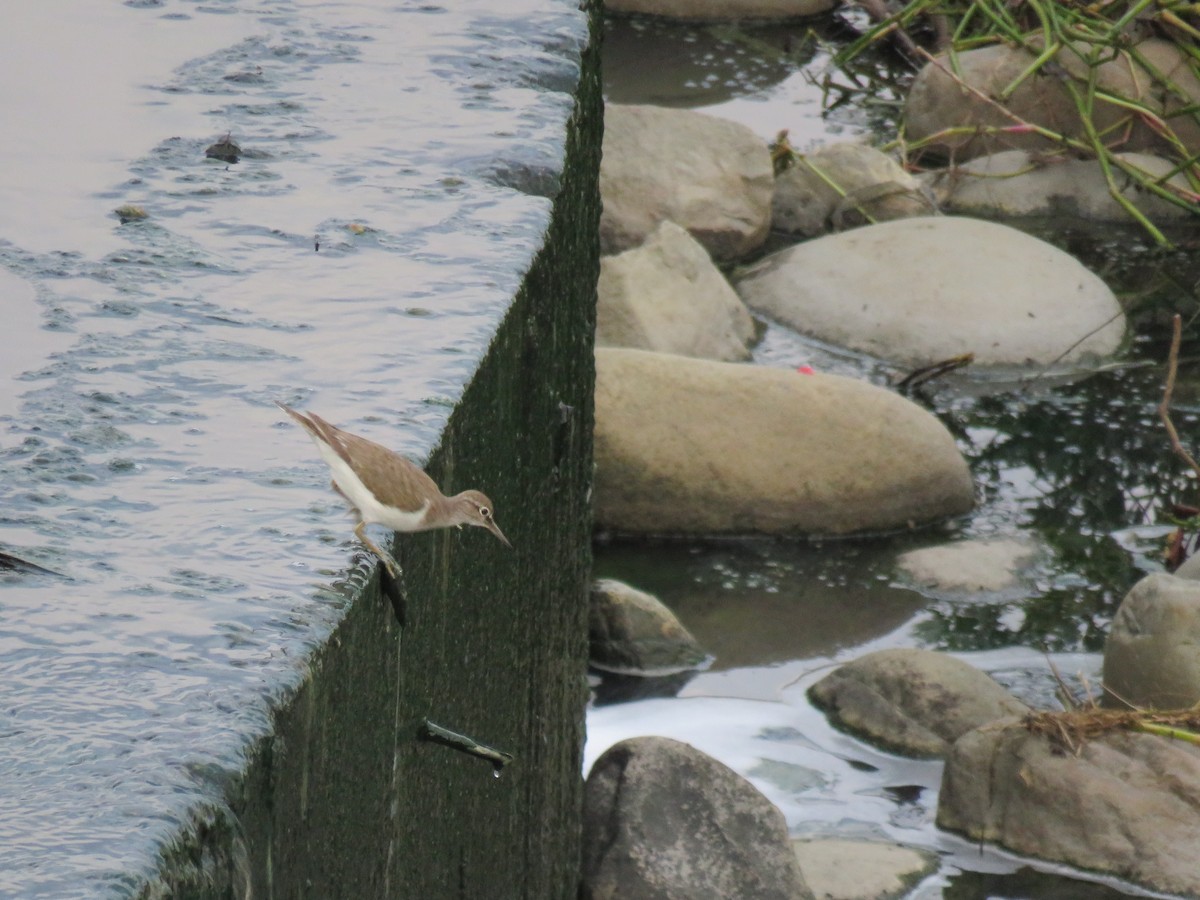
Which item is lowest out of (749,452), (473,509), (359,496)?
(749,452)

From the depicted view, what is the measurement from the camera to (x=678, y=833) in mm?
4852

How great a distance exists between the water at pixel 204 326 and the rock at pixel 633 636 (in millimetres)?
2510

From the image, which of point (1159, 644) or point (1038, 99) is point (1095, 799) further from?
point (1038, 99)

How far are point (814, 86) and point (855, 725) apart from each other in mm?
8539

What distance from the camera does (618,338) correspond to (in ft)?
27.9

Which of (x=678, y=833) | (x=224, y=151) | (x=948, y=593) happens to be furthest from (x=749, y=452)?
(x=224, y=151)

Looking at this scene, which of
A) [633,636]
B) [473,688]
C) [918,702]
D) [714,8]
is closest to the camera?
[473,688]

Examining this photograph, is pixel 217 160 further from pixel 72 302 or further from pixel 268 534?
pixel 268 534

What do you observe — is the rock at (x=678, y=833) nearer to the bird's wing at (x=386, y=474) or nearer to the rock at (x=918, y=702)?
the rock at (x=918, y=702)

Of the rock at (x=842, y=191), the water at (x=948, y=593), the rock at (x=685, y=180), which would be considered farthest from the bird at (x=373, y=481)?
the rock at (x=842, y=191)

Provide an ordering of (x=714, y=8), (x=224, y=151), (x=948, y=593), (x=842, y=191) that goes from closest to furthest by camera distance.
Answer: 1. (x=224, y=151)
2. (x=948, y=593)
3. (x=842, y=191)
4. (x=714, y=8)

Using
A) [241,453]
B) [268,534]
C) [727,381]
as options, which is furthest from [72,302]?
[727,381]

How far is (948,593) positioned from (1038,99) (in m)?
5.45

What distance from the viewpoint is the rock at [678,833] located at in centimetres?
478
